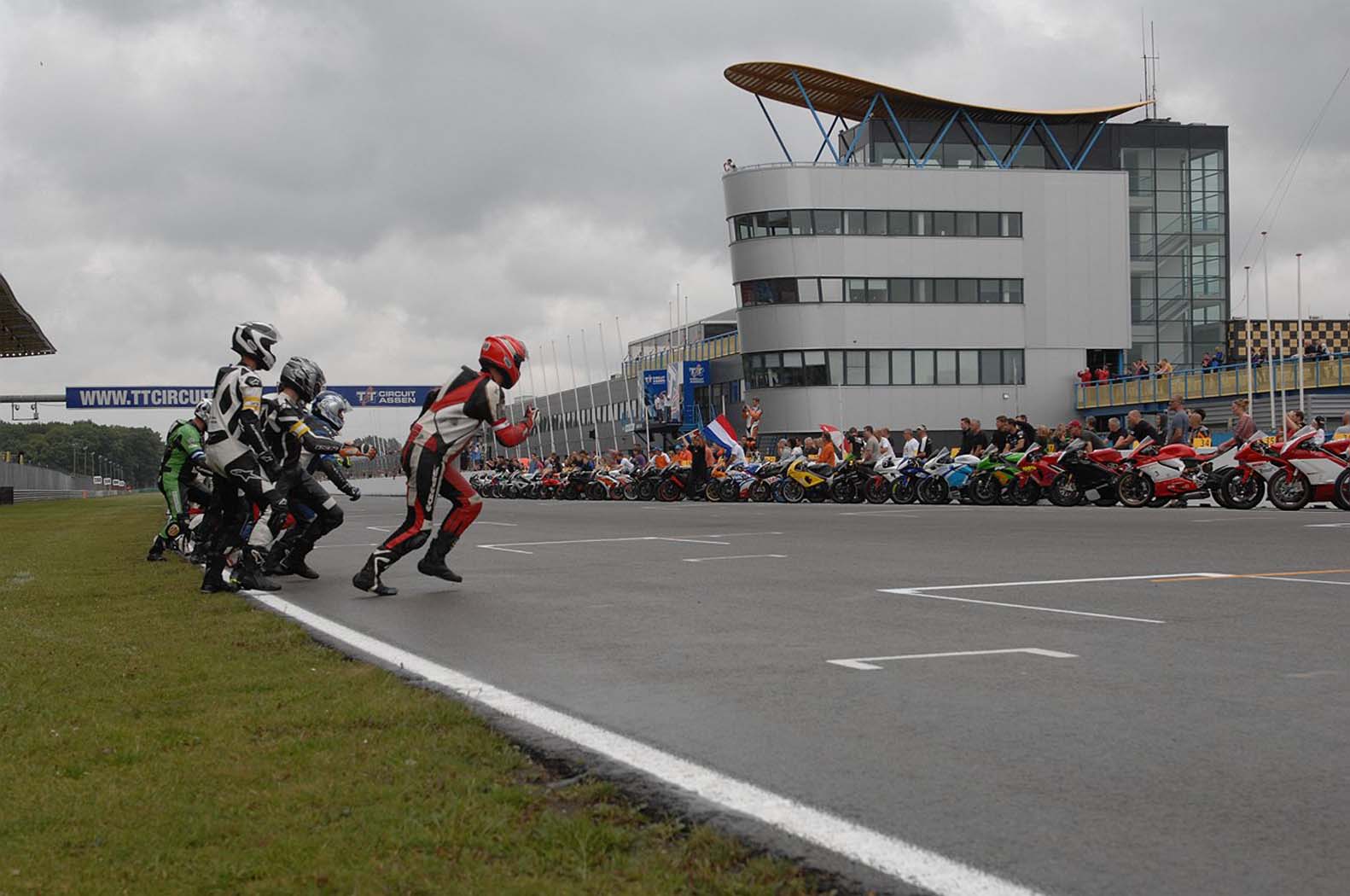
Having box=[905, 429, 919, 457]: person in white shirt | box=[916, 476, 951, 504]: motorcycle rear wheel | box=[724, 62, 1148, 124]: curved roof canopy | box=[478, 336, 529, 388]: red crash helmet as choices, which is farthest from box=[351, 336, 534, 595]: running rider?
box=[724, 62, 1148, 124]: curved roof canopy

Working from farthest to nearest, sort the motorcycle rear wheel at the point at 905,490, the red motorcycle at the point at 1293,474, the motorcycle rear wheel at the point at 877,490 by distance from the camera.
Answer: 1. the motorcycle rear wheel at the point at 877,490
2. the motorcycle rear wheel at the point at 905,490
3. the red motorcycle at the point at 1293,474

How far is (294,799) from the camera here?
402 centimetres

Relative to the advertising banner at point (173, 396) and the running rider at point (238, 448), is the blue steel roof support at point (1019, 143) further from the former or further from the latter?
the running rider at point (238, 448)

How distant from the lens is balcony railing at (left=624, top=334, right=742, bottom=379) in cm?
7194

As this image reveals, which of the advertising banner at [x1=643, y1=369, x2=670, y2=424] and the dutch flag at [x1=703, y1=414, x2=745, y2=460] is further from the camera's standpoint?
the advertising banner at [x1=643, y1=369, x2=670, y2=424]

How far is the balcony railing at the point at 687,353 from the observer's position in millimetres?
71938

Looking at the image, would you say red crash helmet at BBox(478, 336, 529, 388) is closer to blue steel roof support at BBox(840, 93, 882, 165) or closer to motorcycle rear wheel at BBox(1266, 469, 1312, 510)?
motorcycle rear wheel at BBox(1266, 469, 1312, 510)

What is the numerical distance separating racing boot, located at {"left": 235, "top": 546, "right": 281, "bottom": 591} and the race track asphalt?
0.30 meters

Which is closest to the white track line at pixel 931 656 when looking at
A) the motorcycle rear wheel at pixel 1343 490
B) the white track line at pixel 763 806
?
the white track line at pixel 763 806

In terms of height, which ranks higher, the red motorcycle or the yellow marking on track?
the red motorcycle

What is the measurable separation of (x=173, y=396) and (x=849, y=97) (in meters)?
47.6

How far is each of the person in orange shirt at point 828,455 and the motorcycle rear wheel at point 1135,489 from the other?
967cm

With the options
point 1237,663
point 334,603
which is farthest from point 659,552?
point 1237,663

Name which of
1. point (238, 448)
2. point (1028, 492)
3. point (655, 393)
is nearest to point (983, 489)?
point (1028, 492)
